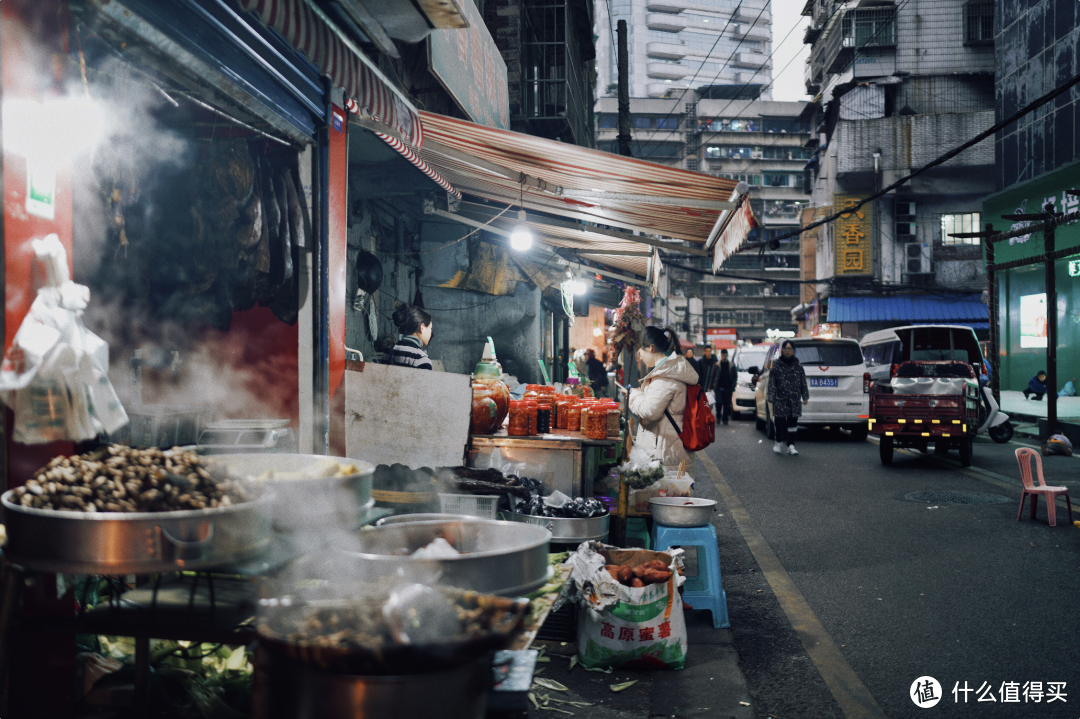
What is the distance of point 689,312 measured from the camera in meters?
69.0

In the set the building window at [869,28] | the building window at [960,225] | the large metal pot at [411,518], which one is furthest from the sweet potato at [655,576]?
the building window at [869,28]

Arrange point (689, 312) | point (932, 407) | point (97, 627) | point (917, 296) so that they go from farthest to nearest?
point (689, 312)
point (917, 296)
point (932, 407)
point (97, 627)

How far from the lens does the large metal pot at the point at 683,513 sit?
535 centimetres

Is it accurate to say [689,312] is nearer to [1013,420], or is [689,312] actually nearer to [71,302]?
[1013,420]

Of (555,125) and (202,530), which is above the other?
(555,125)

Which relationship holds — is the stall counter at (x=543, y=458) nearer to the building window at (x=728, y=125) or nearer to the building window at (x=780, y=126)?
the building window at (x=728, y=125)

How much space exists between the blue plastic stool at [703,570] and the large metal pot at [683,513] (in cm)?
5

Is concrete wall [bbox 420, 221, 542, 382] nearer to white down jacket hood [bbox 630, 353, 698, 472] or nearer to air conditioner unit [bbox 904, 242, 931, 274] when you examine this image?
white down jacket hood [bbox 630, 353, 698, 472]

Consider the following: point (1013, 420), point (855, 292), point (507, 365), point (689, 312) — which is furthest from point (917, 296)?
point (689, 312)

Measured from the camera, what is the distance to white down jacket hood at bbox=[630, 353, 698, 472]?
668cm

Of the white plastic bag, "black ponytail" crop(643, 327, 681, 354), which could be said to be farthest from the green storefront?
the white plastic bag

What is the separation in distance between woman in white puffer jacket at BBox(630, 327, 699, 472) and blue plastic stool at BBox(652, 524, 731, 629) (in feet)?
4.30

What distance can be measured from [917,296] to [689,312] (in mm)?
34233

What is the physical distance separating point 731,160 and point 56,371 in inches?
2966
